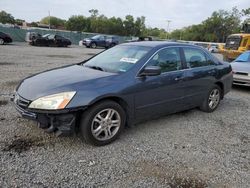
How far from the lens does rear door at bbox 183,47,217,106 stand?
5043 millimetres

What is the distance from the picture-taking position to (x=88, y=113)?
141 inches

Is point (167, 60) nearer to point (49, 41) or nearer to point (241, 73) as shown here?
point (241, 73)

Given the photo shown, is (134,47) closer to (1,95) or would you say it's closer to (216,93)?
(216,93)

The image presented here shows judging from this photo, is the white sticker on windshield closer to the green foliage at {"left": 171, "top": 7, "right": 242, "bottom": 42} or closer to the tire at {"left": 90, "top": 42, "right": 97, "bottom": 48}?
the tire at {"left": 90, "top": 42, "right": 97, "bottom": 48}

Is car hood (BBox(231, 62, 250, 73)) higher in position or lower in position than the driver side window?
lower

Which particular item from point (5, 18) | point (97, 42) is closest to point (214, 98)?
point (97, 42)

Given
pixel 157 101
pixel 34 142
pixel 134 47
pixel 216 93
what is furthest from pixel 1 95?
pixel 216 93

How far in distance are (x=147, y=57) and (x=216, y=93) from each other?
245 cm

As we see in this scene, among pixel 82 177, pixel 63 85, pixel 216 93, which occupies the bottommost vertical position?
pixel 82 177

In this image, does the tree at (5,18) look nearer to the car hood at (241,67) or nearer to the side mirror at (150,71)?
the car hood at (241,67)

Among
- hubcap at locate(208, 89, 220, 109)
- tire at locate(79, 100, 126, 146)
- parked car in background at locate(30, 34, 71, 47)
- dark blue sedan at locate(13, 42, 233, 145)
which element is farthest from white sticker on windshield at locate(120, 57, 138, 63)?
parked car in background at locate(30, 34, 71, 47)

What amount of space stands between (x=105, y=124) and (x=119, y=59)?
4.21 ft

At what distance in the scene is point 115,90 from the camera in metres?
3.80

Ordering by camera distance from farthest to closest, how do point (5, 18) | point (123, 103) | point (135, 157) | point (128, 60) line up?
point (5, 18) → point (128, 60) → point (123, 103) → point (135, 157)
